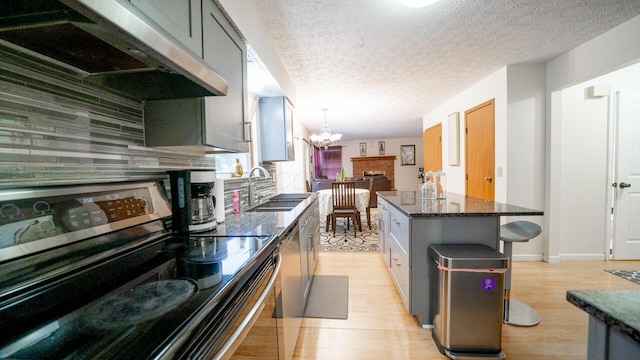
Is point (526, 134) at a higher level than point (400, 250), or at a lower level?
higher

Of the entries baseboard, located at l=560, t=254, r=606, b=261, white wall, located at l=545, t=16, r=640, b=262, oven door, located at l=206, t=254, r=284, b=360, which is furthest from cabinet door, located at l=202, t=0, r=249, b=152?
baseboard, located at l=560, t=254, r=606, b=261

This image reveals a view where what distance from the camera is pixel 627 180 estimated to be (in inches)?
109

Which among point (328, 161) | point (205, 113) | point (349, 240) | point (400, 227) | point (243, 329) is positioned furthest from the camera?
point (328, 161)

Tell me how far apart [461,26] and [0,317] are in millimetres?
2901

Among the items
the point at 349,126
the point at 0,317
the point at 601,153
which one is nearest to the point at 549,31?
the point at 601,153

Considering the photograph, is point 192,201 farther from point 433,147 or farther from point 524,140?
point 433,147


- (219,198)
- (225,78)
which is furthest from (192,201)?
(225,78)

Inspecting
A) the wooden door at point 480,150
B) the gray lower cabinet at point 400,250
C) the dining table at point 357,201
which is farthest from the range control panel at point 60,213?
the wooden door at point 480,150

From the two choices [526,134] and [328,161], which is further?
[328,161]

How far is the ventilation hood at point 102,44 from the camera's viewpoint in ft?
1.79

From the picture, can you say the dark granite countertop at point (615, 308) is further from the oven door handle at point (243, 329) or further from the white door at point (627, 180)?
the white door at point (627, 180)

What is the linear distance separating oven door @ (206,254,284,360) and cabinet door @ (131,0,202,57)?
3.17 ft

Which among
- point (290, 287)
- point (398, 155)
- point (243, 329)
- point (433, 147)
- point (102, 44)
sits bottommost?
point (290, 287)

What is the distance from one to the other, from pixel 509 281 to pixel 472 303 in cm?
56
